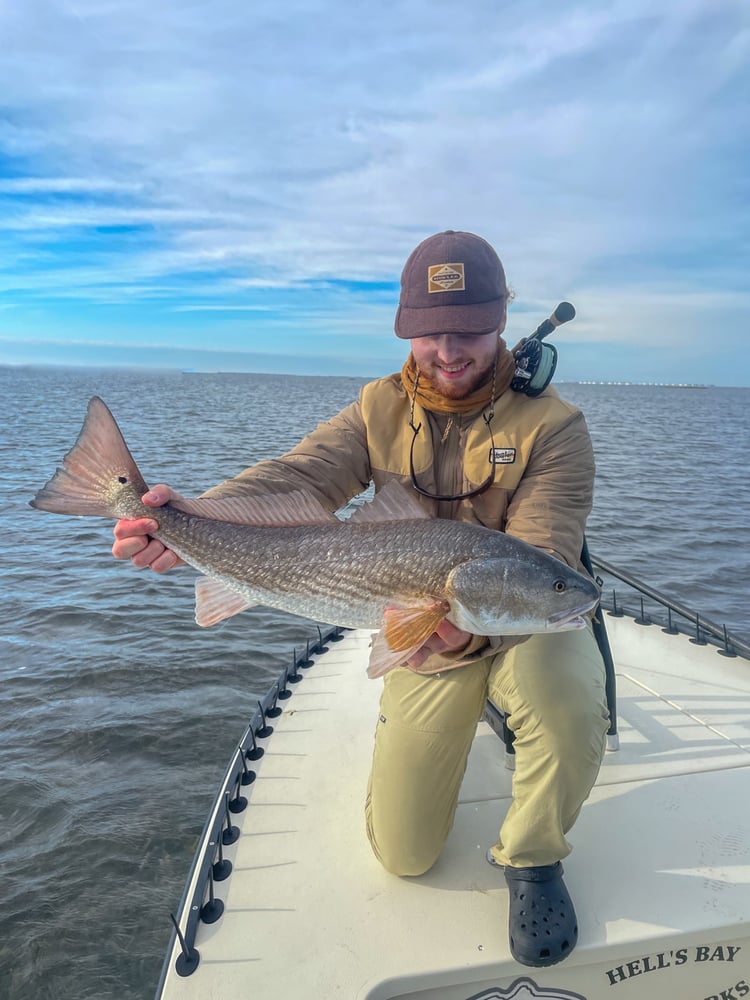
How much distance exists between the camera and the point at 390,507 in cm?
373

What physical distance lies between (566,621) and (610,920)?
143 centimetres

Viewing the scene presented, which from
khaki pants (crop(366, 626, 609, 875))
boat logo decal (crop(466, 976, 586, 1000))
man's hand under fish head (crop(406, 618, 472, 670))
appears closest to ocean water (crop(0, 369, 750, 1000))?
khaki pants (crop(366, 626, 609, 875))

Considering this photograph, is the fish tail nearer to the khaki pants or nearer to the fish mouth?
the khaki pants

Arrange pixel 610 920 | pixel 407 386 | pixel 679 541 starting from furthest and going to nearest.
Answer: pixel 679 541 → pixel 407 386 → pixel 610 920

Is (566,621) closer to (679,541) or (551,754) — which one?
(551,754)

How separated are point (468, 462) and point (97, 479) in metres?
2.20

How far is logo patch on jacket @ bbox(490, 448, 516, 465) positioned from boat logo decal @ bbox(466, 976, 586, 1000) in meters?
2.65

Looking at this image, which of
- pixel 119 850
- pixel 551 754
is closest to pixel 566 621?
pixel 551 754

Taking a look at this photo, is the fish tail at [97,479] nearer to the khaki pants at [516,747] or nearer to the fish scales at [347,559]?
the fish scales at [347,559]

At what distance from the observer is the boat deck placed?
9.77 ft

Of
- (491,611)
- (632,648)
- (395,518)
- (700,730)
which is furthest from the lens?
(632,648)

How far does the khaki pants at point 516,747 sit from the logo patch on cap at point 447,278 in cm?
210

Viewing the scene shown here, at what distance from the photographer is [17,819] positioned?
19.5 feet

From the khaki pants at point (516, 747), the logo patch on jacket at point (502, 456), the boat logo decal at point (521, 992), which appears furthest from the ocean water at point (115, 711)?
the logo patch on jacket at point (502, 456)
